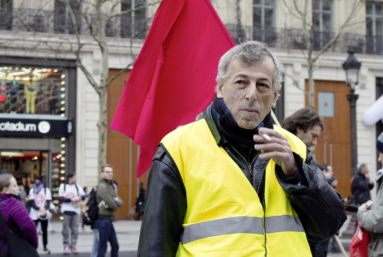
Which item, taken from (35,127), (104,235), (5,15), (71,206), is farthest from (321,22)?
(104,235)

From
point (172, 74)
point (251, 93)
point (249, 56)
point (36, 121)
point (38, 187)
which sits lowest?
point (38, 187)

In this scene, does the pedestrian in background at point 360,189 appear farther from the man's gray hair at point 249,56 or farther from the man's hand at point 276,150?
the man's hand at point 276,150

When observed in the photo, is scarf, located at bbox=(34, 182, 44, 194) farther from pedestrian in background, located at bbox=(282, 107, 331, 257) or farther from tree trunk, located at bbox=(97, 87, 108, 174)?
pedestrian in background, located at bbox=(282, 107, 331, 257)

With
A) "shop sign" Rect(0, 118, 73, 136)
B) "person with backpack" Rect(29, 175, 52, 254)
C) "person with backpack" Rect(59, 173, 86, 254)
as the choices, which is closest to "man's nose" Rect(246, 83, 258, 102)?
"person with backpack" Rect(59, 173, 86, 254)

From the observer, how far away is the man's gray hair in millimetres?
2186

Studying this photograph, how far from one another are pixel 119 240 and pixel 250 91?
12.6 metres

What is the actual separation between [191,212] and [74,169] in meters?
19.4

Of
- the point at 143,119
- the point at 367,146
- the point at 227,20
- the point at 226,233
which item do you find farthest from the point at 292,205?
the point at 367,146

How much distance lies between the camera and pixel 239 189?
2.10 m

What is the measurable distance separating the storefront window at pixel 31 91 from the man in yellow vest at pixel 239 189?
1941cm

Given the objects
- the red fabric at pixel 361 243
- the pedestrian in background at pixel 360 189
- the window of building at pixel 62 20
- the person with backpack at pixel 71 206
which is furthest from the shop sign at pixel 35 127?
the red fabric at pixel 361 243

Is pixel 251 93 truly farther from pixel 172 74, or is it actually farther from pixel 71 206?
pixel 71 206

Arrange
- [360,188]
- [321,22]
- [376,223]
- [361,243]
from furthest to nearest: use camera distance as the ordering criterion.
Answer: [321,22]
[360,188]
[361,243]
[376,223]

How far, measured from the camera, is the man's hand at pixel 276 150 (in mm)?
1972
